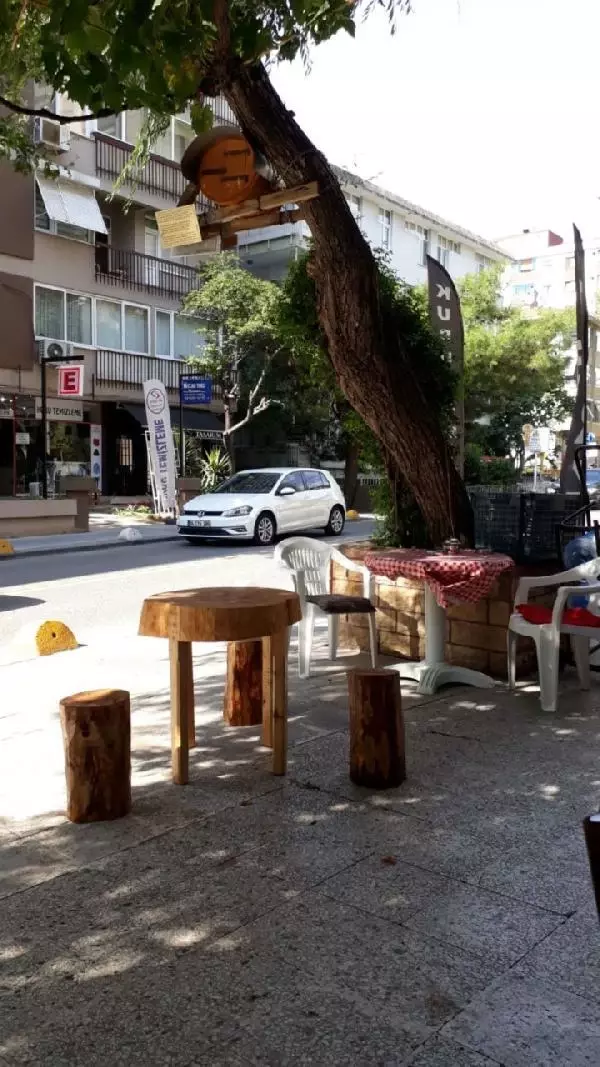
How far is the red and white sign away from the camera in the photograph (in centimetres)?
2420

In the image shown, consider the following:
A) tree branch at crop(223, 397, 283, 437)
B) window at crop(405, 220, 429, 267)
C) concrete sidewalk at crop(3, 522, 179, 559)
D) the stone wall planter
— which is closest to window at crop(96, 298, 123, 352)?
tree branch at crop(223, 397, 283, 437)

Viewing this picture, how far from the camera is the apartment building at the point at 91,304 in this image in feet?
79.8

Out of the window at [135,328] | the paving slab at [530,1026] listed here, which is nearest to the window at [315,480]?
the window at [135,328]

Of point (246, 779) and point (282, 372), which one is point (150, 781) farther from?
point (282, 372)

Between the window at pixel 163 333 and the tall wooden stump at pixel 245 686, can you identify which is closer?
the tall wooden stump at pixel 245 686

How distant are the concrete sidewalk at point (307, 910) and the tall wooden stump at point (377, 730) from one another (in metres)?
0.08

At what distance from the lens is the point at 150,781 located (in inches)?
171

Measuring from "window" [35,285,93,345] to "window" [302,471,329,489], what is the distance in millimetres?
10339

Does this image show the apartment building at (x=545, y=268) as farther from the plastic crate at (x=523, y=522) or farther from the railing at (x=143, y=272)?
the plastic crate at (x=523, y=522)

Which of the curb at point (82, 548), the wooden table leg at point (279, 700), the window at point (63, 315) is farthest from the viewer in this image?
the window at point (63, 315)

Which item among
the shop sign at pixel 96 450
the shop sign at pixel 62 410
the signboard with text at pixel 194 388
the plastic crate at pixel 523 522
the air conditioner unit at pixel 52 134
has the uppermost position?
the air conditioner unit at pixel 52 134

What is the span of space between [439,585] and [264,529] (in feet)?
39.8

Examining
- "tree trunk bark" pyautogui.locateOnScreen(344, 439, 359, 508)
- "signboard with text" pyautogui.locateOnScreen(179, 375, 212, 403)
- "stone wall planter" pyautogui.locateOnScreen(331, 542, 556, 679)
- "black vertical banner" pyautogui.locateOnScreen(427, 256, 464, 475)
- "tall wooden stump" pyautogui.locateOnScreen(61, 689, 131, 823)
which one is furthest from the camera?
"tree trunk bark" pyautogui.locateOnScreen(344, 439, 359, 508)

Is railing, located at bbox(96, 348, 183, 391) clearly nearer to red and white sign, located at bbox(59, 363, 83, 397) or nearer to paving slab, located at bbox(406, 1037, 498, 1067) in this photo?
red and white sign, located at bbox(59, 363, 83, 397)
